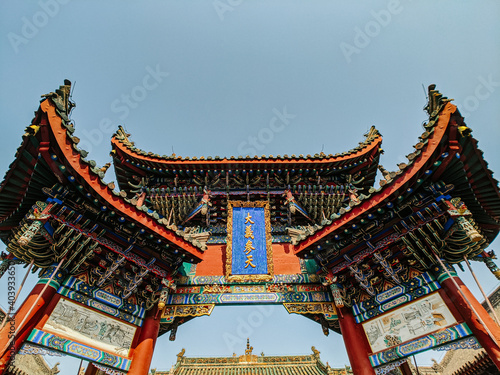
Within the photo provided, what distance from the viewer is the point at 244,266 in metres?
8.32

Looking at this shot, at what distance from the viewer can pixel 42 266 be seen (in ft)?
20.5

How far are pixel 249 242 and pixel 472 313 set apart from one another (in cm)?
536

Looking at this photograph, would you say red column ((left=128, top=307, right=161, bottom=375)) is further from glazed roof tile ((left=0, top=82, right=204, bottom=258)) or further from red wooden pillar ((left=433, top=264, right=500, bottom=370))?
red wooden pillar ((left=433, top=264, right=500, bottom=370))

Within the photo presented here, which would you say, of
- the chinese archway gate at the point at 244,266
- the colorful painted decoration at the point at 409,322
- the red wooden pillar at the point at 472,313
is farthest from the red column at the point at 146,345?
the red wooden pillar at the point at 472,313

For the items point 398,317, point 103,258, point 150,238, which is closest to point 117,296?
point 103,258

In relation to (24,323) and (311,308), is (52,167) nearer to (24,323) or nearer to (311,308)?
(24,323)

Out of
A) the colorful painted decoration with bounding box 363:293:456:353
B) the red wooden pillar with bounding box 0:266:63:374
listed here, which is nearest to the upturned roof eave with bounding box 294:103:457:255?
the colorful painted decoration with bounding box 363:293:456:353

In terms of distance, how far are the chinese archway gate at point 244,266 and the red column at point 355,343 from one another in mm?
22

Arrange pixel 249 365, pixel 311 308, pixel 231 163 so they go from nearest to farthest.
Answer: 1. pixel 311 308
2. pixel 231 163
3. pixel 249 365

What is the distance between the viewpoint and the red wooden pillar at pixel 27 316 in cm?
509

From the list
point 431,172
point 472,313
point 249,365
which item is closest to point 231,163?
point 431,172

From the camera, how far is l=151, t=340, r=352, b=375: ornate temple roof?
64.2 ft

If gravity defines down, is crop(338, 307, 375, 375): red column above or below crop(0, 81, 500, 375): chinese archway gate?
below

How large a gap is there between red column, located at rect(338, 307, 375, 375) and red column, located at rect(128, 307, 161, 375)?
4.36 metres
